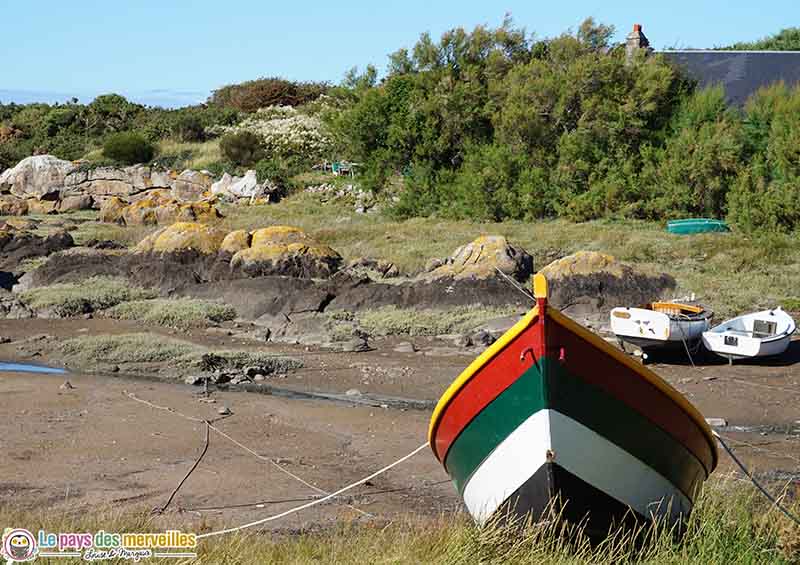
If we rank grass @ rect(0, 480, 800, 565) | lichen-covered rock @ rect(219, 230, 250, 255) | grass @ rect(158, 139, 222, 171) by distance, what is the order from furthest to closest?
grass @ rect(158, 139, 222, 171) → lichen-covered rock @ rect(219, 230, 250, 255) → grass @ rect(0, 480, 800, 565)

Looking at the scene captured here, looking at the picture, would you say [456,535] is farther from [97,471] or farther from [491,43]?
[491,43]

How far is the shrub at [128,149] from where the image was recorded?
157ft

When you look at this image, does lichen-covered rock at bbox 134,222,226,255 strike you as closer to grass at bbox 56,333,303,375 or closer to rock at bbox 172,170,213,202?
grass at bbox 56,333,303,375

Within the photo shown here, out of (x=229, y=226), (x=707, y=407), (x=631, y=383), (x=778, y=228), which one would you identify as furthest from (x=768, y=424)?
(x=229, y=226)

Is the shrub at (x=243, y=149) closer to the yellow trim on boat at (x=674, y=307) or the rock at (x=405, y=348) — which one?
the rock at (x=405, y=348)

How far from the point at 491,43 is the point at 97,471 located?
25673 mm

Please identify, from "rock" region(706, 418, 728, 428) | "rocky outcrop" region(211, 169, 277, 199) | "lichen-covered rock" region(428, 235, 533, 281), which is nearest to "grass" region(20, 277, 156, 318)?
"lichen-covered rock" region(428, 235, 533, 281)

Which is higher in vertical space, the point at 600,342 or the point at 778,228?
the point at 600,342

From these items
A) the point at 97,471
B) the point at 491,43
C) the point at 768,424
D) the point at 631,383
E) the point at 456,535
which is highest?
the point at 491,43

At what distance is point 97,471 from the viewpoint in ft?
38.7

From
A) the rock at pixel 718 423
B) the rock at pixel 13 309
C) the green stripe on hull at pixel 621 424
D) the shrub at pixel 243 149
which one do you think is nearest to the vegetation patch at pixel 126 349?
the rock at pixel 13 309

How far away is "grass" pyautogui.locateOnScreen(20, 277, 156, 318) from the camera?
2222cm

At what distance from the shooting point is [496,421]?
24.3 feet

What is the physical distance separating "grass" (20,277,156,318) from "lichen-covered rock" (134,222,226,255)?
1502mm
